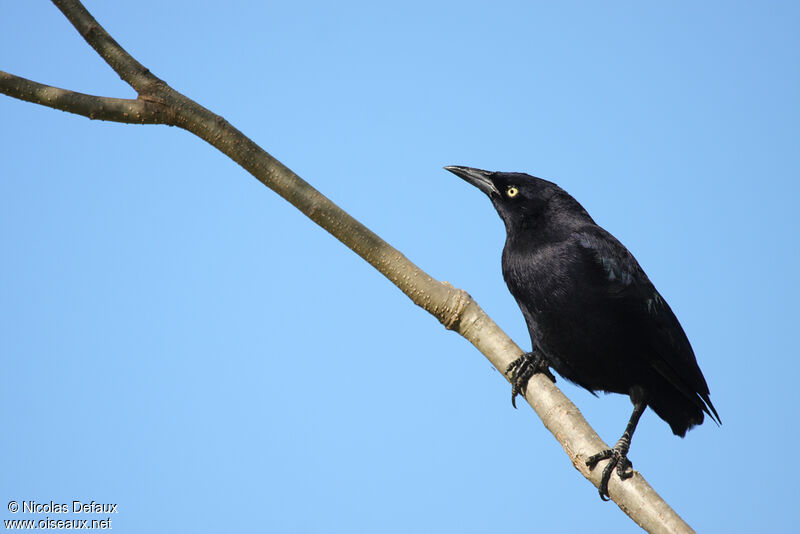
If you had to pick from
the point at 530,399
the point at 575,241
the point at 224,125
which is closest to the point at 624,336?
the point at 575,241

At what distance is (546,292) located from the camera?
5.35 metres

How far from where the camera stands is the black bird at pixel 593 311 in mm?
5316

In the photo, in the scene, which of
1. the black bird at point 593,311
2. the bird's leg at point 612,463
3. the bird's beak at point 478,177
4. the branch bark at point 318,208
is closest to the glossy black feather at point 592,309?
the black bird at point 593,311

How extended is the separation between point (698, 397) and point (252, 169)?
151 inches

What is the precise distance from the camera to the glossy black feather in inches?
209

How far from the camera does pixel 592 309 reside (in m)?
5.32

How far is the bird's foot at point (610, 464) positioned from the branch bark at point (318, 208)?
0.04 metres

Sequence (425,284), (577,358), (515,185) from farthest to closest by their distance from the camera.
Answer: (515,185)
(577,358)
(425,284)

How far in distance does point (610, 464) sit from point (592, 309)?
1485mm

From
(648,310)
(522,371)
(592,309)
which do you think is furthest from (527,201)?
(522,371)

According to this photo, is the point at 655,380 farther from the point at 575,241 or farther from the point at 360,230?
the point at 360,230

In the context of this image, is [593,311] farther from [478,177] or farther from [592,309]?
[478,177]

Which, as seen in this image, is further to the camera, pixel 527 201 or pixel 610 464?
pixel 527 201

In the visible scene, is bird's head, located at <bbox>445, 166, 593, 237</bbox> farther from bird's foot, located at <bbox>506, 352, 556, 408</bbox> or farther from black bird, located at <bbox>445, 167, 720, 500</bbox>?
bird's foot, located at <bbox>506, 352, 556, 408</bbox>
